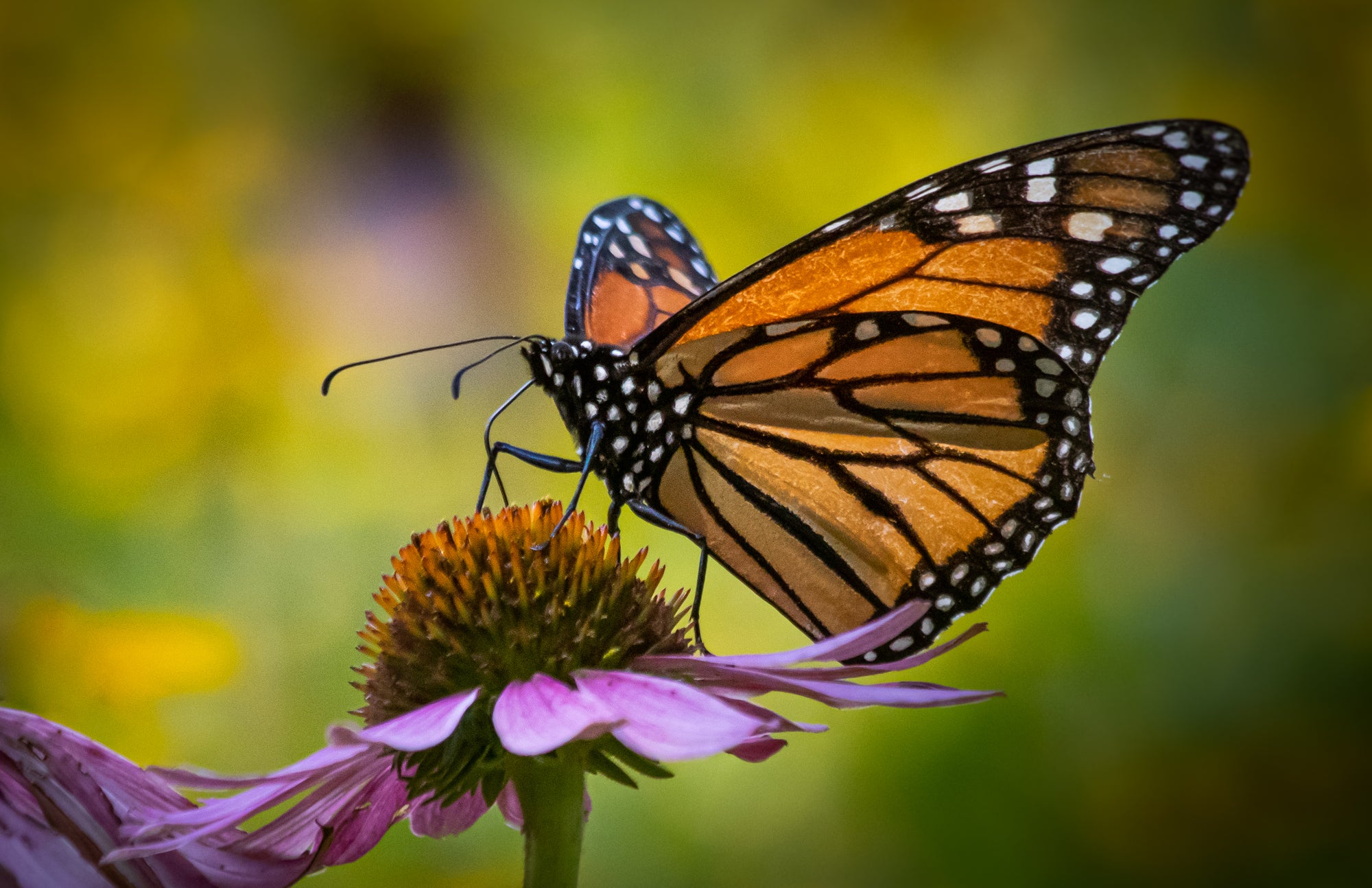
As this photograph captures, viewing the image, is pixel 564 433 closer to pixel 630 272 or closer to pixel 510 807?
pixel 630 272

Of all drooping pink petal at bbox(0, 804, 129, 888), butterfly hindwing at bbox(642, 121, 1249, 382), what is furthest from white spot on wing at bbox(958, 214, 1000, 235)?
drooping pink petal at bbox(0, 804, 129, 888)

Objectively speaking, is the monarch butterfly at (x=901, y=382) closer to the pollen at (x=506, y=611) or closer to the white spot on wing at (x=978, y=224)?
the white spot on wing at (x=978, y=224)

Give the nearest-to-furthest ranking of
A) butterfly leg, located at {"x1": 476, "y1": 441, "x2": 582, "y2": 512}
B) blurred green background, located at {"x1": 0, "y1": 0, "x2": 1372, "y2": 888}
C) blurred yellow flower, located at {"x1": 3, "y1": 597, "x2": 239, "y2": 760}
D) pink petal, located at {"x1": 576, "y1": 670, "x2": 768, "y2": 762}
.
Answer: pink petal, located at {"x1": 576, "y1": 670, "x2": 768, "y2": 762}
butterfly leg, located at {"x1": 476, "y1": 441, "x2": 582, "y2": 512}
blurred yellow flower, located at {"x1": 3, "y1": 597, "x2": 239, "y2": 760}
blurred green background, located at {"x1": 0, "y1": 0, "x2": 1372, "y2": 888}

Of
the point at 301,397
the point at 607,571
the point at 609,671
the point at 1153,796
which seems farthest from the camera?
the point at 301,397

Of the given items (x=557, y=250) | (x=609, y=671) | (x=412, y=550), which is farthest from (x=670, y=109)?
(x=609, y=671)

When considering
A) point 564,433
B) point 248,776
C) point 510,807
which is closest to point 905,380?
point 510,807

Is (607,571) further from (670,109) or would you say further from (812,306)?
(670,109)

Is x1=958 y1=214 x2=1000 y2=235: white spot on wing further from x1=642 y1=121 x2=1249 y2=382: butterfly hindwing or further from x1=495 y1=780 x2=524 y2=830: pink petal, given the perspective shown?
x1=495 y1=780 x2=524 y2=830: pink petal
